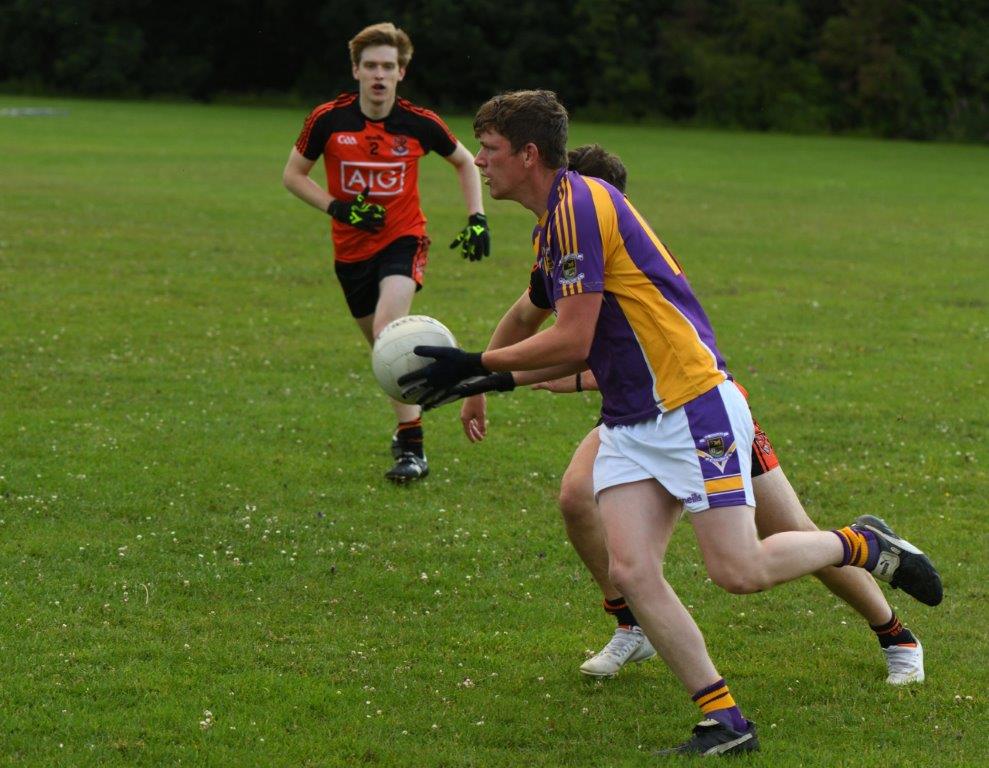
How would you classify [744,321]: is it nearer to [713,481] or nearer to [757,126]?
[713,481]

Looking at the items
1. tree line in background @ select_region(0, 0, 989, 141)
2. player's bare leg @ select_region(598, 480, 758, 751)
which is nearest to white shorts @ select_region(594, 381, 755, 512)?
player's bare leg @ select_region(598, 480, 758, 751)

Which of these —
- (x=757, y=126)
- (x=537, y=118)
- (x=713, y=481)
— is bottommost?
(x=757, y=126)

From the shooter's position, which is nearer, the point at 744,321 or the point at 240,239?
the point at 744,321

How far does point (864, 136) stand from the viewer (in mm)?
57969

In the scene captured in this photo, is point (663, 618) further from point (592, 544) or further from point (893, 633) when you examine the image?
point (893, 633)

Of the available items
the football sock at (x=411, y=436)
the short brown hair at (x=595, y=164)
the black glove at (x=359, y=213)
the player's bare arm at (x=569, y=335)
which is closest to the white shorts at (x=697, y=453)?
the player's bare arm at (x=569, y=335)

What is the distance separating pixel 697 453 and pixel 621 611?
4.33ft

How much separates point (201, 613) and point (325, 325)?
786 centimetres

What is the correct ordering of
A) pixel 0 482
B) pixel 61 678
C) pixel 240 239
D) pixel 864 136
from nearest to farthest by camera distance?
pixel 61 678 < pixel 0 482 < pixel 240 239 < pixel 864 136

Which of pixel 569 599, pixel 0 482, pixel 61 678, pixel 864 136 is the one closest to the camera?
pixel 61 678

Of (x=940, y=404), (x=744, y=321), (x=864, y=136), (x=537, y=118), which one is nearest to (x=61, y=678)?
(x=537, y=118)

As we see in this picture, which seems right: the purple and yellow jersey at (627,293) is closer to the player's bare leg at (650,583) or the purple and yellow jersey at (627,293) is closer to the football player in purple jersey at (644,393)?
the football player in purple jersey at (644,393)

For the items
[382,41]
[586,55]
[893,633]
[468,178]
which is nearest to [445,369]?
[893,633]

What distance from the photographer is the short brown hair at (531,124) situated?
508 cm
